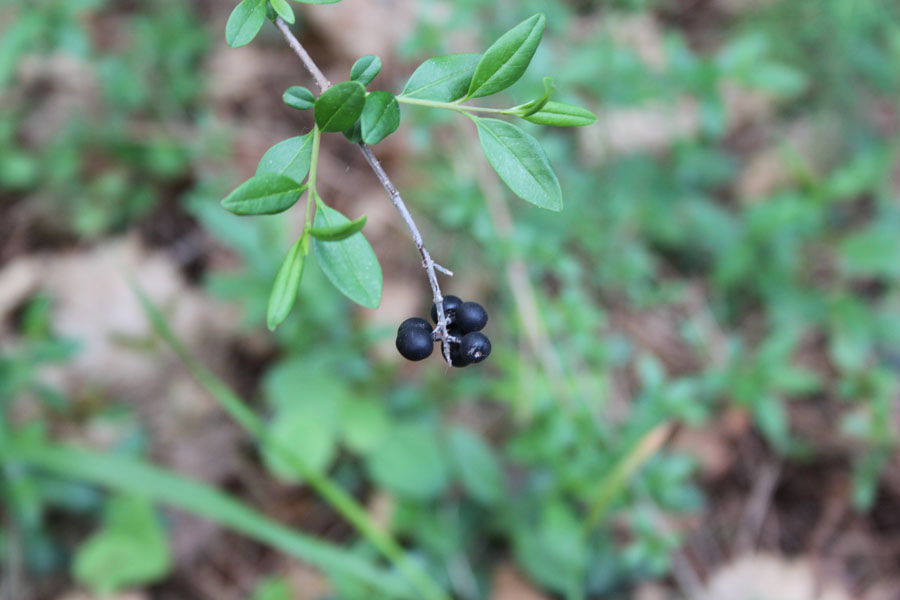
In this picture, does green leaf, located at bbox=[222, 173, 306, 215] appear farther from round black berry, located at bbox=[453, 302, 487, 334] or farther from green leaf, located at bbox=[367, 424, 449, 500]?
green leaf, located at bbox=[367, 424, 449, 500]

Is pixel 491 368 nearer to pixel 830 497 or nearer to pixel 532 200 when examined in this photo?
pixel 830 497

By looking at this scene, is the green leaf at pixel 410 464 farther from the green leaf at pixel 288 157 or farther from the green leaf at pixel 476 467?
the green leaf at pixel 288 157

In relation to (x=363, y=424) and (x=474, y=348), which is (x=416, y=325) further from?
(x=363, y=424)

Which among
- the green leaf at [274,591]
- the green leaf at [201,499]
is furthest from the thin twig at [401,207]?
the green leaf at [274,591]

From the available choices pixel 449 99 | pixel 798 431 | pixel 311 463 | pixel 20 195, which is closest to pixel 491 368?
pixel 311 463

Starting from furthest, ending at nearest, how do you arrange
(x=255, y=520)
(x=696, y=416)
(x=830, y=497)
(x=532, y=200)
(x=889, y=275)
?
(x=889, y=275) → (x=830, y=497) → (x=696, y=416) → (x=255, y=520) → (x=532, y=200)

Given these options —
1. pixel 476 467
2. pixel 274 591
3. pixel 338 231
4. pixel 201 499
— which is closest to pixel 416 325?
pixel 338 231

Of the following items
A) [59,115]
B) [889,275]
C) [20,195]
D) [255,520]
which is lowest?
[889,275]

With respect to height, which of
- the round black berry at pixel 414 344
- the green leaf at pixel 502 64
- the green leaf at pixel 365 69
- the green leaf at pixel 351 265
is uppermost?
the green leaf at pixel 365 69
